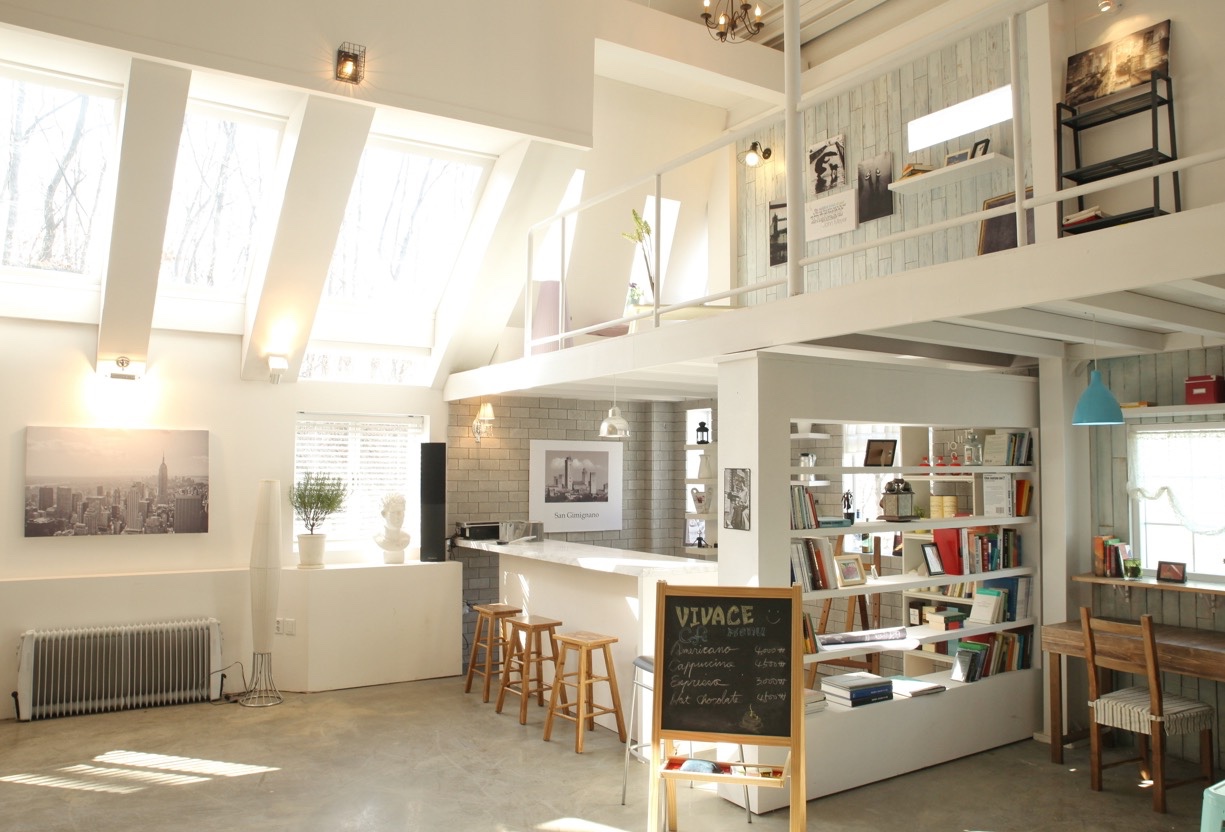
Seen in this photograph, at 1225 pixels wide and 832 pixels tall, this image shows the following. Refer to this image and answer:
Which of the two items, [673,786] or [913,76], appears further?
[913,76]

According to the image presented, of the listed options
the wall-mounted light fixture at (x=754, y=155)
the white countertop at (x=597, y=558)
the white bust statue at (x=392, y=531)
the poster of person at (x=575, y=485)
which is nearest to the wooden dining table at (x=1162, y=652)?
the white countertop at (x=597, y=558)

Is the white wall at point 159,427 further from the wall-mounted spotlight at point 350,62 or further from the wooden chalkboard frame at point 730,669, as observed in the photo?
the wooden chalkboard frame at point 730,669

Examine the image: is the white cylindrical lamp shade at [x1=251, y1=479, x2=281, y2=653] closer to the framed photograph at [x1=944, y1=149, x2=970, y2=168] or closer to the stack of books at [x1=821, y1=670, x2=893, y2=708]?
the stack of books at [x1=821, y1=670, x2=893, y2=708]

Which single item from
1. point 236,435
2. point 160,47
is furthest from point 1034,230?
point 236,435

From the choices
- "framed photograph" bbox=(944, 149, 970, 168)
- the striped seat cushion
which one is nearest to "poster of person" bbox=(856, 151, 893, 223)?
"framed photograph" bbox=(944, 149, 970, 168)

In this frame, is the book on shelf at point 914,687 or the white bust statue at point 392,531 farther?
the white bust statue at point 392,531

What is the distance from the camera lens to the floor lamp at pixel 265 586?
695cm

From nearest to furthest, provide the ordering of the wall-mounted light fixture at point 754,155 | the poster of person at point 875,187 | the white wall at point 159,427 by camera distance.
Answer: the white wall at point 159,427 < the poster of person at point 875,187 < the wall-mounted light fixture at point 754,155

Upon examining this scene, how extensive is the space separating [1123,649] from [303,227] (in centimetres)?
568

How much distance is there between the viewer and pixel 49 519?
22.0 ft

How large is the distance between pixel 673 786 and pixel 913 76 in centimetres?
539

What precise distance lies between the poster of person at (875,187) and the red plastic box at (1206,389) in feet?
8.21

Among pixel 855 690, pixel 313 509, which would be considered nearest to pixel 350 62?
pixel 313 509

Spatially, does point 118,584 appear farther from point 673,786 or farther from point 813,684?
point 813,684
